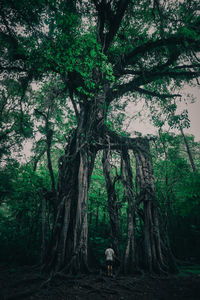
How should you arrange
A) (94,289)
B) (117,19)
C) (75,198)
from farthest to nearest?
(117,19)
(75,198)
(94,289)

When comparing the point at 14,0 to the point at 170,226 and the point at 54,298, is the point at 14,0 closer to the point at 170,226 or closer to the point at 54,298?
the point at 54,298

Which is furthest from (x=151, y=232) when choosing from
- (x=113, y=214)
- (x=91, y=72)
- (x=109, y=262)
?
(x=91, y=72)

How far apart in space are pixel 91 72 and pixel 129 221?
4.65m

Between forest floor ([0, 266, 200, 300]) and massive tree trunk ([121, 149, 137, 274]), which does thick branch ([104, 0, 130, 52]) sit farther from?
forest floor ([0, 266, 200, 300])

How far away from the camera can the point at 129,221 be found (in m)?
4.98

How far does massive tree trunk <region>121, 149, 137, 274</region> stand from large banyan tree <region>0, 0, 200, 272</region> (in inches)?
0.9

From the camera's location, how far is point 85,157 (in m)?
5.00

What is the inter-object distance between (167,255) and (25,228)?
574 centimetres

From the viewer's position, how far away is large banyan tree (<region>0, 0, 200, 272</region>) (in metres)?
3.97

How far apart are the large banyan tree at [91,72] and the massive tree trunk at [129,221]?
22 mm

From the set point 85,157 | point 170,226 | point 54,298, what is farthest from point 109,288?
point 170,226

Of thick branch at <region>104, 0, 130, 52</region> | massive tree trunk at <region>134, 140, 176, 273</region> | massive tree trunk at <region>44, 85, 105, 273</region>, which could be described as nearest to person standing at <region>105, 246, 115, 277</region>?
massive tree trunk at <region>44, 85, 105, 273</region>

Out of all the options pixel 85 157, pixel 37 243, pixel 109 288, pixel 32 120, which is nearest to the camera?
pixel 109 288

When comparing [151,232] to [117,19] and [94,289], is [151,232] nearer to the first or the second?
[94,289]
